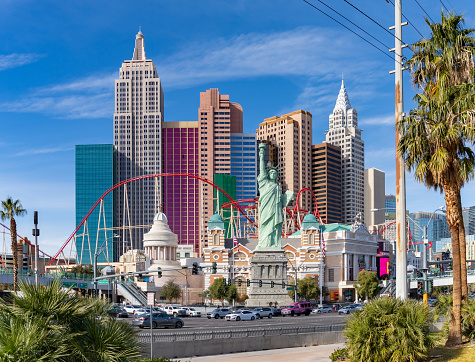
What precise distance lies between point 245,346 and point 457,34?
1734 centimetres

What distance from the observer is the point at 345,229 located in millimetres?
122688

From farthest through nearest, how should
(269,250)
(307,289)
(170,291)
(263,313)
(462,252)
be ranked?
(170,291), (307,289), (269,250), (263,313), (462,252)

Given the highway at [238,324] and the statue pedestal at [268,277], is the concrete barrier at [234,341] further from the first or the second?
the statue pedestal at [268,277]

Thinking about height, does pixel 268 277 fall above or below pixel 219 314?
above

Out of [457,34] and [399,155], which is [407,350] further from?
[457,34]

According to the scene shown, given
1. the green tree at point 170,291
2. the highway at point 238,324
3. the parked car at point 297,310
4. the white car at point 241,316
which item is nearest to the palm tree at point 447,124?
the highway at point 238,324

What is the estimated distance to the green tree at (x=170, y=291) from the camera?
110 meters

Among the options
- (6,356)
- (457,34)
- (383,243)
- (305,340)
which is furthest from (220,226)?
(6,356)

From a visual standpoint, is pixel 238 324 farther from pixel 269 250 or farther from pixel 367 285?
pixel 367 285

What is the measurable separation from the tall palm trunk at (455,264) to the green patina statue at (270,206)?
75.4m

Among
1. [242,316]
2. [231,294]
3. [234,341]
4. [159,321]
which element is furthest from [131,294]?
[234,341]

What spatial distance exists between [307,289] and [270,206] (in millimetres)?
17268

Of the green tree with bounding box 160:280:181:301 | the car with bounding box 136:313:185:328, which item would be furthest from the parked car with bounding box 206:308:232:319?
the green tree with bounding box 160:280:181:301

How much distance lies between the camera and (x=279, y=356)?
91.8 feet
